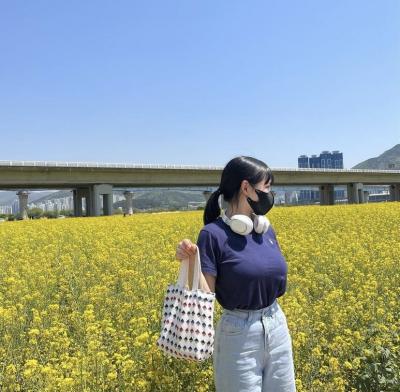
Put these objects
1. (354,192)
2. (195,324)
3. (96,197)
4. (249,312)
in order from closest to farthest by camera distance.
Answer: (195,324)
(249,312)
(96,197)
(354,192)

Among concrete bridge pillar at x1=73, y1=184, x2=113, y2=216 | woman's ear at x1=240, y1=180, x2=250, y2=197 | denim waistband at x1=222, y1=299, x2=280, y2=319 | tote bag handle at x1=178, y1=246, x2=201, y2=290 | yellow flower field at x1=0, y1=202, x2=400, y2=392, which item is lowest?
yellow flower field at x1=0, y1=202, x2=400, y2=392

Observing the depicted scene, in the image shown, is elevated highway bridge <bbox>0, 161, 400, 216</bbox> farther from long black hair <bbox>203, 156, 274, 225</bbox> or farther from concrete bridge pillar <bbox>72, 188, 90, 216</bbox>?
long black hair <bbox>203, 156, 274, 225</bbox>

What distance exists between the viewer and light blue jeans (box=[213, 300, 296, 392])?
2.21 metres

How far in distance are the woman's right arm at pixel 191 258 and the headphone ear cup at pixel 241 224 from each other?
210mm

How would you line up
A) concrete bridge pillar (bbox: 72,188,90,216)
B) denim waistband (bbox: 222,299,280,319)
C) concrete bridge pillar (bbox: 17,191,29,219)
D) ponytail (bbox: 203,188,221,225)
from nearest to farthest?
denim waistband (bbox: 222,299,280,319) → ponytail (bbox: 203,188,221,225) → concrete bridge pillar (bbox: 72,188,90,216) → concrete bridge pillar (bbox: 17,191,29,219)

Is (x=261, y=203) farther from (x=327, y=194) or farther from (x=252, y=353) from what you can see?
Result: (x=327, y=194)

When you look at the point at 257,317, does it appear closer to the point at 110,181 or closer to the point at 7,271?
the point at 7,271

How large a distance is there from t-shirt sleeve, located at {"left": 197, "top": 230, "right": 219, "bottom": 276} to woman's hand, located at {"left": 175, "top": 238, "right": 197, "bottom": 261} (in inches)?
1.7

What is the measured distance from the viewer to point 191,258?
7.44 feet

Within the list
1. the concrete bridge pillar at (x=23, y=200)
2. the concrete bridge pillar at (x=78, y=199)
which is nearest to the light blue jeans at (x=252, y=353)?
the concrete bridge pillar at (x=78, y=199)

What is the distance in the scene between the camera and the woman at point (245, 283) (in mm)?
2234

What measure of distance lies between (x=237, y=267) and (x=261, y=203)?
1.13ft

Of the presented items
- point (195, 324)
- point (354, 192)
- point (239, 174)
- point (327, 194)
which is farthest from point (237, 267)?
point (327, 194)

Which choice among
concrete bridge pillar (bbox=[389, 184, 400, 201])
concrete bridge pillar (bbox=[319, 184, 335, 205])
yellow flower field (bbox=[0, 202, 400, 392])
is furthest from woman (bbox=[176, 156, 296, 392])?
concrete bridge pillar (bbox=[389, 184, 400, 201])
